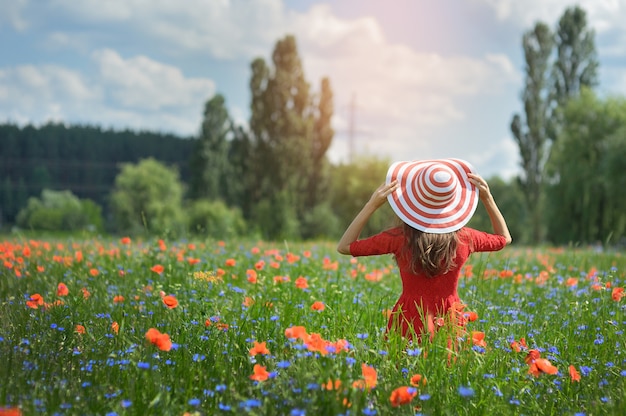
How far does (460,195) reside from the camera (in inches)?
147

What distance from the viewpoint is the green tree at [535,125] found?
3666 centimetres

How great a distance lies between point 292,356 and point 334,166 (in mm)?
46909

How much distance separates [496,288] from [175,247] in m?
4.14

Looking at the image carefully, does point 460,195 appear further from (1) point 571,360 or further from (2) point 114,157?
(2) point 114,157

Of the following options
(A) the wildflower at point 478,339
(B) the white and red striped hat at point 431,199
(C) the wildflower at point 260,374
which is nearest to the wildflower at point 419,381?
(A) the wildflower at point 478,339

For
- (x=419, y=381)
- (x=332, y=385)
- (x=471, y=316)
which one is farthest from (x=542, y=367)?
(x=332, y=385)

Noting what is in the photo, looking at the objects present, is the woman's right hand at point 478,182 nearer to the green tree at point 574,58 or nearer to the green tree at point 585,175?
the green tree at point 585,175

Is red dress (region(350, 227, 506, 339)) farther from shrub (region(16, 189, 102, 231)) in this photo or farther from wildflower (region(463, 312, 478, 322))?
shrub (region(16, 189, 102, 231))

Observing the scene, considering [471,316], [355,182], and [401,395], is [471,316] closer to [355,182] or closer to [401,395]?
[401,395]

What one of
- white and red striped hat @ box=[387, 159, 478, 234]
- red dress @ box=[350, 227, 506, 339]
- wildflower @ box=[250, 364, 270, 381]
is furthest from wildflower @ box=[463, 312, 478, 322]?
wildflower @ box=[250, 364, 270, 381]

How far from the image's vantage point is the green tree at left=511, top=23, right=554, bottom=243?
36.7 meters

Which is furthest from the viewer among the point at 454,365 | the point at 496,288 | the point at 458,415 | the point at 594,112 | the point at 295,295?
the point at 594,112

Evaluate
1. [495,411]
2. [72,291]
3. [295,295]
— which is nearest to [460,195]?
[495,411]

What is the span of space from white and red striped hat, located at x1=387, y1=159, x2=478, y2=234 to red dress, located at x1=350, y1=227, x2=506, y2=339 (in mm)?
191
